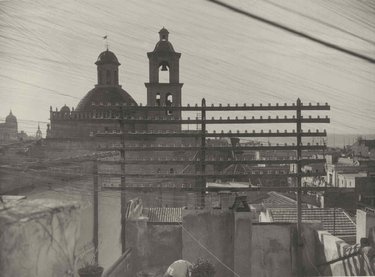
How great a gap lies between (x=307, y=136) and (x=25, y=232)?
170 inches

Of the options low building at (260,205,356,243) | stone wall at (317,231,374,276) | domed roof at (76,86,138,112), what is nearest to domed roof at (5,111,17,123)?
stone wall at (317,231,374,276)

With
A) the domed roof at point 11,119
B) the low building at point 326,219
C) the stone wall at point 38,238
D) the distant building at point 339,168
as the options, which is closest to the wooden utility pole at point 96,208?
the stone wall at point 38,238

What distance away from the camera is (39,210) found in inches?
152

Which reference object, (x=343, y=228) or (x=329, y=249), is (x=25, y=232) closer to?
(x=329, y=249)

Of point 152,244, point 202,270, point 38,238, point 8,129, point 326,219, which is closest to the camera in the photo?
Answer: point 38,238

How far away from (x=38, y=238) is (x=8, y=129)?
9.88 ft

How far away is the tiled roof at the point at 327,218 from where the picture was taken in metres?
10.1

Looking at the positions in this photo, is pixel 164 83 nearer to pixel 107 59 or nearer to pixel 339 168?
pixel 107 59

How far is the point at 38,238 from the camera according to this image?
3.71 m

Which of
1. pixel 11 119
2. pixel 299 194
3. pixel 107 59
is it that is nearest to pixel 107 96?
pixel 107 59

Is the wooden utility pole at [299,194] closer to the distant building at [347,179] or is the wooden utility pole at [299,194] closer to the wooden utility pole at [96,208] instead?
the wooden utility pole at [96,208]

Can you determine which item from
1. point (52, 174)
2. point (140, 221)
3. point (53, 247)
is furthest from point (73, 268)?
point (140, 221)

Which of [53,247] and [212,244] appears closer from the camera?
[53,247]

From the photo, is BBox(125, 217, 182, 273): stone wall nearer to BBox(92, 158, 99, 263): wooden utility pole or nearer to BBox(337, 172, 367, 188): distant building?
BBox(92, 158, 99, 263): wooden utility pole
